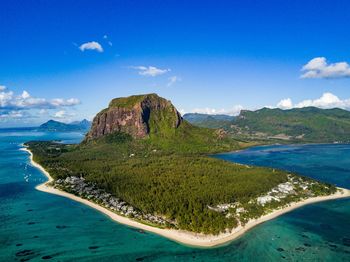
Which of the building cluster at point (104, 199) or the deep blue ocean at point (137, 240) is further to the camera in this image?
the building cluster at point (104, 199)

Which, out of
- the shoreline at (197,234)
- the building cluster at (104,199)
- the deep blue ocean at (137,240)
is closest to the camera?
the deep blue ocean at (137,240)

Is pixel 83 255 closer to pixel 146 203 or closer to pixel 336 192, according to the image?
pixel 146 203

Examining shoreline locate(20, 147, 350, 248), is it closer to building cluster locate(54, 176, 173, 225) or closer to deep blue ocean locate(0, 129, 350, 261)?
building cluster locate(54, 176, 173, 225)

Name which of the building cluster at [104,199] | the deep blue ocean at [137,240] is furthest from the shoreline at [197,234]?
the deep blue ocean at [137,240]

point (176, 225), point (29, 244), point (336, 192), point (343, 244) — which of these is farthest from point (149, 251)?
point (336, 192)

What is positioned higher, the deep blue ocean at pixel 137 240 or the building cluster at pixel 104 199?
the building cluster at pixel 104 199

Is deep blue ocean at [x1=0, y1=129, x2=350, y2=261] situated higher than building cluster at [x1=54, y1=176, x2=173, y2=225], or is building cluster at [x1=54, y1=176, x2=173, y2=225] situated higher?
building cluster at [x1=54, y1=176, x2=173, y2=225]

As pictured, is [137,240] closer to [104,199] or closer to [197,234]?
[197,234]

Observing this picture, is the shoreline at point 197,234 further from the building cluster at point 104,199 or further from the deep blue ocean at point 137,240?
the deep blue ocean at point 137,240

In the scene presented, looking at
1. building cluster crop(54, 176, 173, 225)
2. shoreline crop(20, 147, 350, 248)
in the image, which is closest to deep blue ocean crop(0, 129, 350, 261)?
shoreline crop(20, 147, 350, 248)
